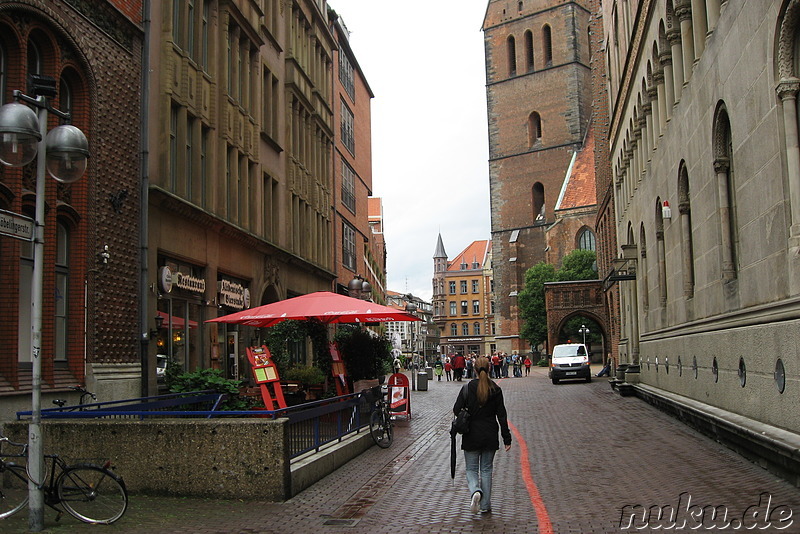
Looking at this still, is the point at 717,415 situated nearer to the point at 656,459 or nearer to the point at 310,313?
the point at 656,459

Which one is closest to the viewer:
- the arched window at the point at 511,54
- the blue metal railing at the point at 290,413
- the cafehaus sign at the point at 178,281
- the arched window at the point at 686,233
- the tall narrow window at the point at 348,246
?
the blue metal railing at the point at 290,413

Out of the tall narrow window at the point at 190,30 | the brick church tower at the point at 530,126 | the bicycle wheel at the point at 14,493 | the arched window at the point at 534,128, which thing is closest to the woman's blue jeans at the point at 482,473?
the bicycle wheel at the point at 14,493

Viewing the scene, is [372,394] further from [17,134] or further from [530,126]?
[530,126]

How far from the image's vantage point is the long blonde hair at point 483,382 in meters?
8.45

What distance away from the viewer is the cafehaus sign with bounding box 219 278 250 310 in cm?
2227

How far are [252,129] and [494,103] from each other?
2691 inches

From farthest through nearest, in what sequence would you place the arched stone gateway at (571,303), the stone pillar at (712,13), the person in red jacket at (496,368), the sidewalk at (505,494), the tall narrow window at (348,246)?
1. the arched stone gateway at (571,303)
2. the person in red jacket at (496,368)
3. the tall narrow window at (348,246)
4. the stone pillar at (712,13)
5. the sidewalk at (505,494)

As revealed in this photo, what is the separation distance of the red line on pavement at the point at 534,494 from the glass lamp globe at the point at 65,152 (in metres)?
5.56

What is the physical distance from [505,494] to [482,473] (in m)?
1.28

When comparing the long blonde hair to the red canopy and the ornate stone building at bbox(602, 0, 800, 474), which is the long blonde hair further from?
the red canopy

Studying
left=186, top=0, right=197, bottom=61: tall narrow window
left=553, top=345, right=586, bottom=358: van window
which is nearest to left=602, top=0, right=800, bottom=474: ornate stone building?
left=186, top=0, right=197, bottom=61: tall narrow window

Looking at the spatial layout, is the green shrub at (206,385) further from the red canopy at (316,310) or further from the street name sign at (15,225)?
the street name sign at (15,225)

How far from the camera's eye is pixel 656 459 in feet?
40.2

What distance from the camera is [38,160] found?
25.7 ft
